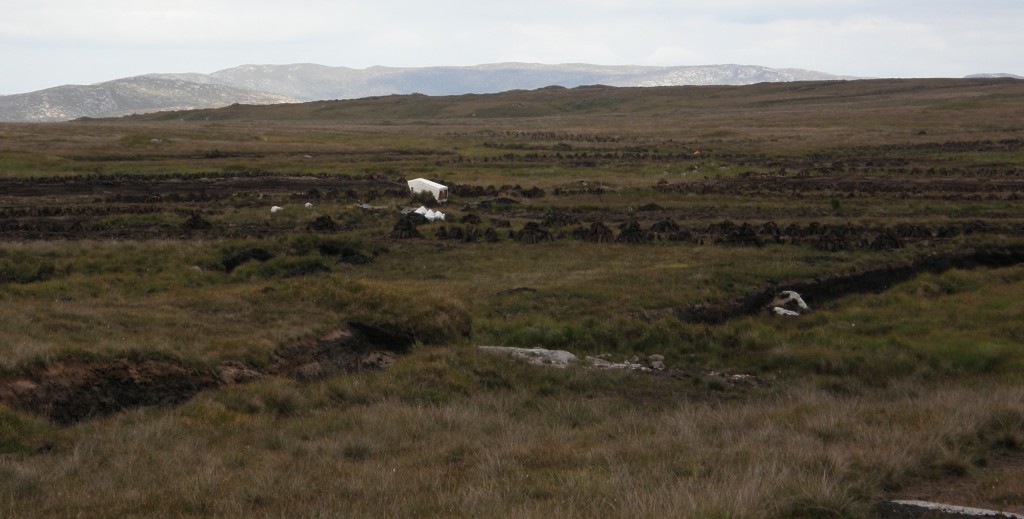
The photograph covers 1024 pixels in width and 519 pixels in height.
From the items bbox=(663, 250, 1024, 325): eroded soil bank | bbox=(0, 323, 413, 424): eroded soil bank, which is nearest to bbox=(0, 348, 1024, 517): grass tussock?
bbox=(0, 323, 413, 424): eroded soil bank

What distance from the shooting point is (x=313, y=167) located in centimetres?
5372

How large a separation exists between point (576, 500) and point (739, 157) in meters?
57.5

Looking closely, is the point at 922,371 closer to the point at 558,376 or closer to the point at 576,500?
the point at 558,376

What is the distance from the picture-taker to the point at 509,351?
14.4m

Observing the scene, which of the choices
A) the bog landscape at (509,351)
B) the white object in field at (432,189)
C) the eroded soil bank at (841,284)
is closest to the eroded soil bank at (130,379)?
the bog landscape at (509,351)

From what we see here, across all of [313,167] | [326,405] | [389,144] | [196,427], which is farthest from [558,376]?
[389,144]

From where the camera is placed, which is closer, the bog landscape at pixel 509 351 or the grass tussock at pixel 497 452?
the grass tussock at pixel 497 452

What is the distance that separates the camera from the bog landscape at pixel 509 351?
717 cm

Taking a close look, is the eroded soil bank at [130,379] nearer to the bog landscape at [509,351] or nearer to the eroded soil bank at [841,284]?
the bog landscape at [509,351]

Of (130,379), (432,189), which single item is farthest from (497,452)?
(432,189)

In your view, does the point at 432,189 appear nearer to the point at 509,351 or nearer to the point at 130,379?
the point at 509,351

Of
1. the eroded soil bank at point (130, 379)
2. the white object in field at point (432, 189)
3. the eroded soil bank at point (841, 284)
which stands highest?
the eroded soil bank at point (130, 379)

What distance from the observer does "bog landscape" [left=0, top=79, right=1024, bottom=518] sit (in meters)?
7.17

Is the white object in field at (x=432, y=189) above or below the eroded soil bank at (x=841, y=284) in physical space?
above
